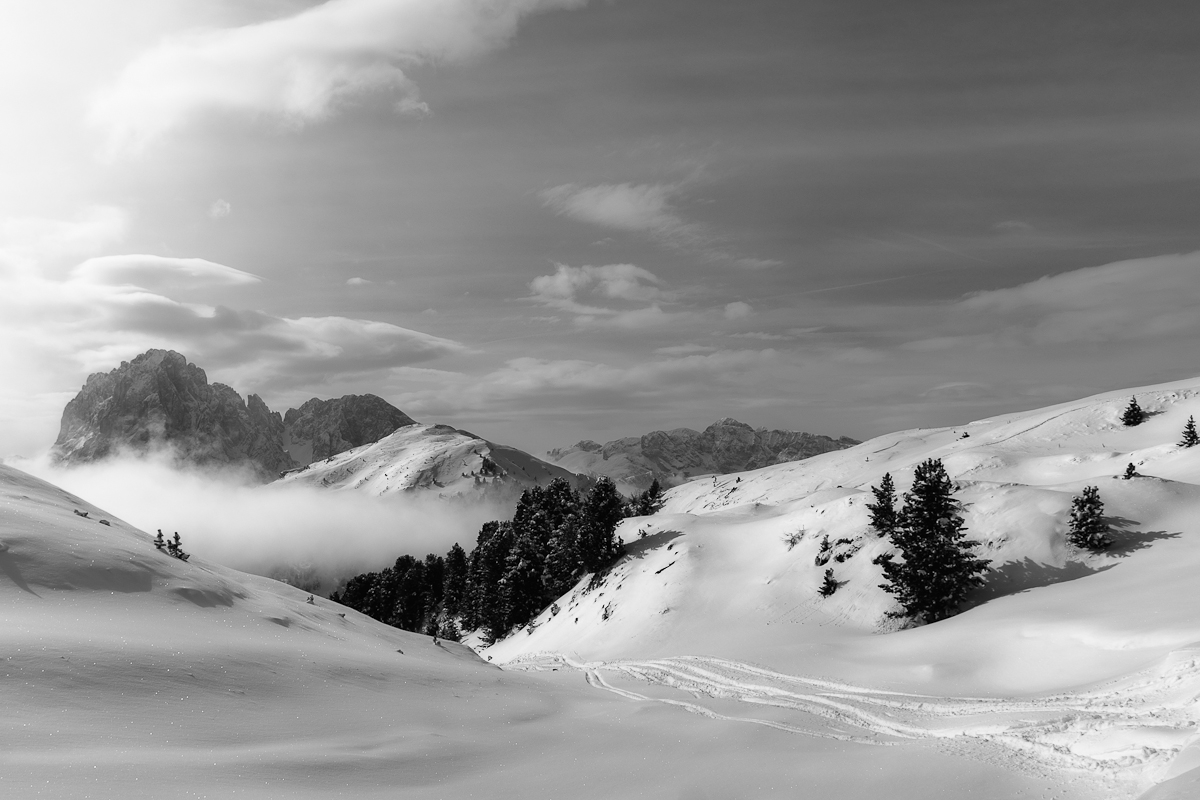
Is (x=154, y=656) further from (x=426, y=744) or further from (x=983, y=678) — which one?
(x=983, y=678)

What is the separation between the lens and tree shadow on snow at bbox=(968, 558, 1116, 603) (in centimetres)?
3250

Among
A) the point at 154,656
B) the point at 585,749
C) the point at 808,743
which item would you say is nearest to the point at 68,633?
the point at 154,656

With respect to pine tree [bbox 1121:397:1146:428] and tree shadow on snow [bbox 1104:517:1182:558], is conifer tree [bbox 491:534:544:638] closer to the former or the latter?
tree shadow on snow [bbox 1104:517:1182:558]

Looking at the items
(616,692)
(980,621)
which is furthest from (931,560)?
(616,692)

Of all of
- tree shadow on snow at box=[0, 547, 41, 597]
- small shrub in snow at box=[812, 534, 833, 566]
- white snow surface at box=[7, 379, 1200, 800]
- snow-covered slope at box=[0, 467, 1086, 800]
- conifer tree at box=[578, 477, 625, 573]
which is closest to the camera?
snow-covered slope at box=[0, 467, 1086, 800]

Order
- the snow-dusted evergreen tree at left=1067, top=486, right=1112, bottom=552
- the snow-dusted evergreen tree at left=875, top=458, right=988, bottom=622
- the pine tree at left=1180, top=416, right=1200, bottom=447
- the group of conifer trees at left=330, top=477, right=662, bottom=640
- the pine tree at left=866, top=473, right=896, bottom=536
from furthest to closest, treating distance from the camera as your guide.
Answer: the group of conifer trees at left=330, top=477, right=662, bottom=640 < the pine tree at left=1180, top=416, right=1200, bottom=447 < the pine tree at left=866, top=473, right=896, bottom=536 < the snow-dusted evergreen tree at left=1067, top=486, right=1112, bottom=552 < the snow-dusted evergreen tree at left=875, top=458, right=988, bottom=622

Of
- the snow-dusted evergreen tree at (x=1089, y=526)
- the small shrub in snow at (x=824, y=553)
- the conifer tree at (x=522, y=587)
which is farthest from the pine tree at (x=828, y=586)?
the conifer tree at (x=522, y=587)

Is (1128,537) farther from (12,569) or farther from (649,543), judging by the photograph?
(12,569)

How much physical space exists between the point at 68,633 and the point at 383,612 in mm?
88286

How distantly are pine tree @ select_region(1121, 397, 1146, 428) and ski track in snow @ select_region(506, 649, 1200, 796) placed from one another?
5931 cm

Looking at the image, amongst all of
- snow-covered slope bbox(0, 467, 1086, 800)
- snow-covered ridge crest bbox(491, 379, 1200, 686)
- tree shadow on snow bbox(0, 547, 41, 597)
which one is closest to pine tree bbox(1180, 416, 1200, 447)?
snow-covered ridge crest bbox(491, 379, 1200, 686)

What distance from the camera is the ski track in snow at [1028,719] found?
43.8 feet

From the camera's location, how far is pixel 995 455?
206 ft

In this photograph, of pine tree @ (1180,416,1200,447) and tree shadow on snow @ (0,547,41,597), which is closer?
tree shadow on snow @ (0,547,41,597)
